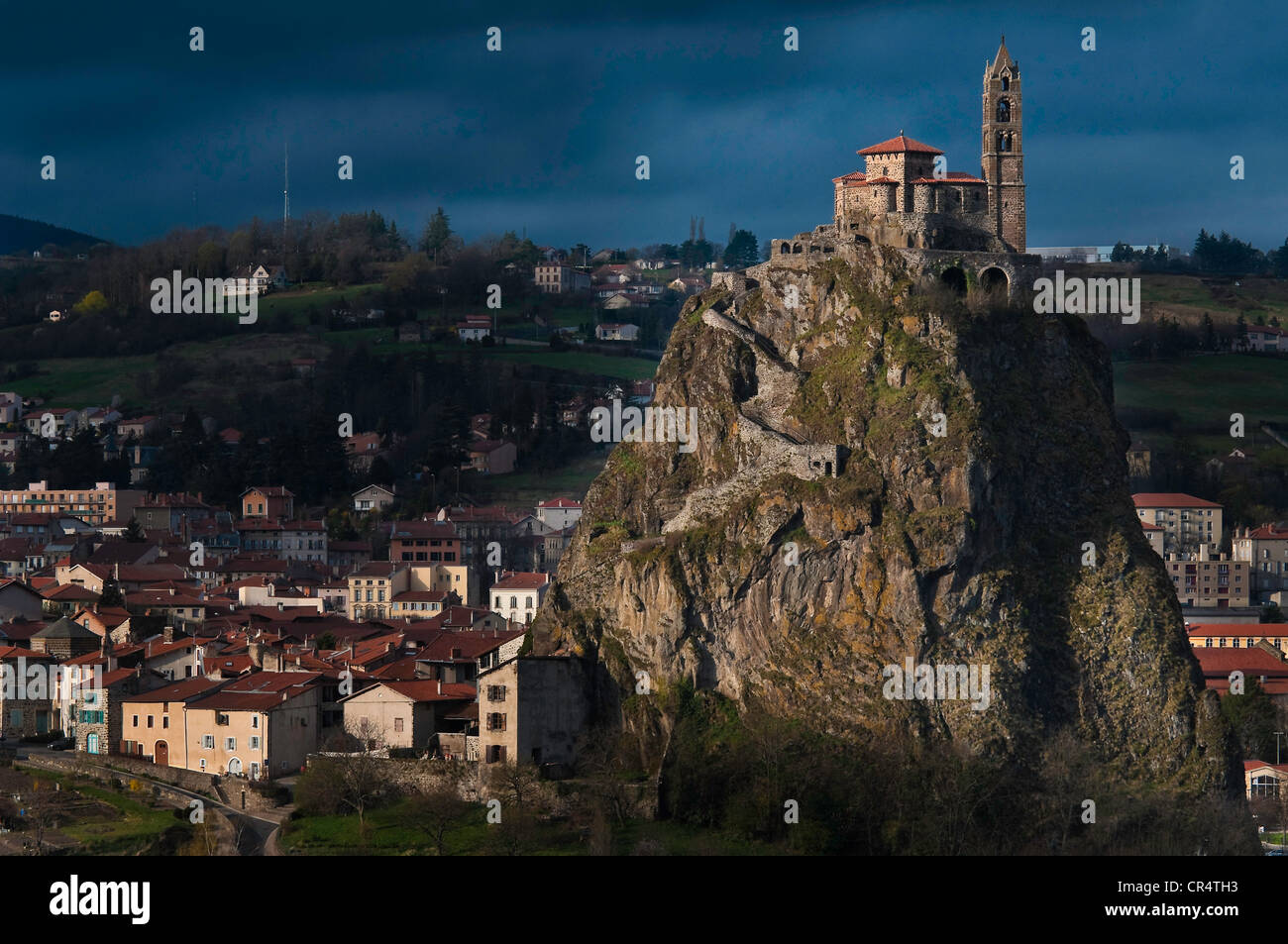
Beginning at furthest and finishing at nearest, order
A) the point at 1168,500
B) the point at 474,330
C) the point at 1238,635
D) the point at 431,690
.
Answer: the point at 474,330
the point at 1168,500
the point at 1238,635
the point at 431,690

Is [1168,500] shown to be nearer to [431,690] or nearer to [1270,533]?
[1270,533]

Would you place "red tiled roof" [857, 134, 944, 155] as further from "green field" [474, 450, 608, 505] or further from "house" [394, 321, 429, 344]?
"house" [394, 321, 429, 344]

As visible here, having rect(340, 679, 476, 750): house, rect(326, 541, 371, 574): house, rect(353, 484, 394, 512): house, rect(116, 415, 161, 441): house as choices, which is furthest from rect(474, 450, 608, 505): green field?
rect(340, 679, 476, 750): house

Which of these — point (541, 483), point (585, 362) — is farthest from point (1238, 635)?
point (585, 362)

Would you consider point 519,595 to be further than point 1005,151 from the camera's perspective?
Yes

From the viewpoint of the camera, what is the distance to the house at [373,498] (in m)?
159

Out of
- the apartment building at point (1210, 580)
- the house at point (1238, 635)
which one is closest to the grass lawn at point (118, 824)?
the house at point (1238, 635)

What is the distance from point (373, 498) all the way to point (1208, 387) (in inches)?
2481

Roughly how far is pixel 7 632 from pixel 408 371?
82.5 metres

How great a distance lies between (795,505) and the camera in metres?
89.2

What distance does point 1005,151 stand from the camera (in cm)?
10069

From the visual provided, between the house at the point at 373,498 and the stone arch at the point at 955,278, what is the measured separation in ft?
229

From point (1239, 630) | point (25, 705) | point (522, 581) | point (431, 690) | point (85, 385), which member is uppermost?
point (85, 385)

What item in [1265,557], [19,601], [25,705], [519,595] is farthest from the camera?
[1265,557]
